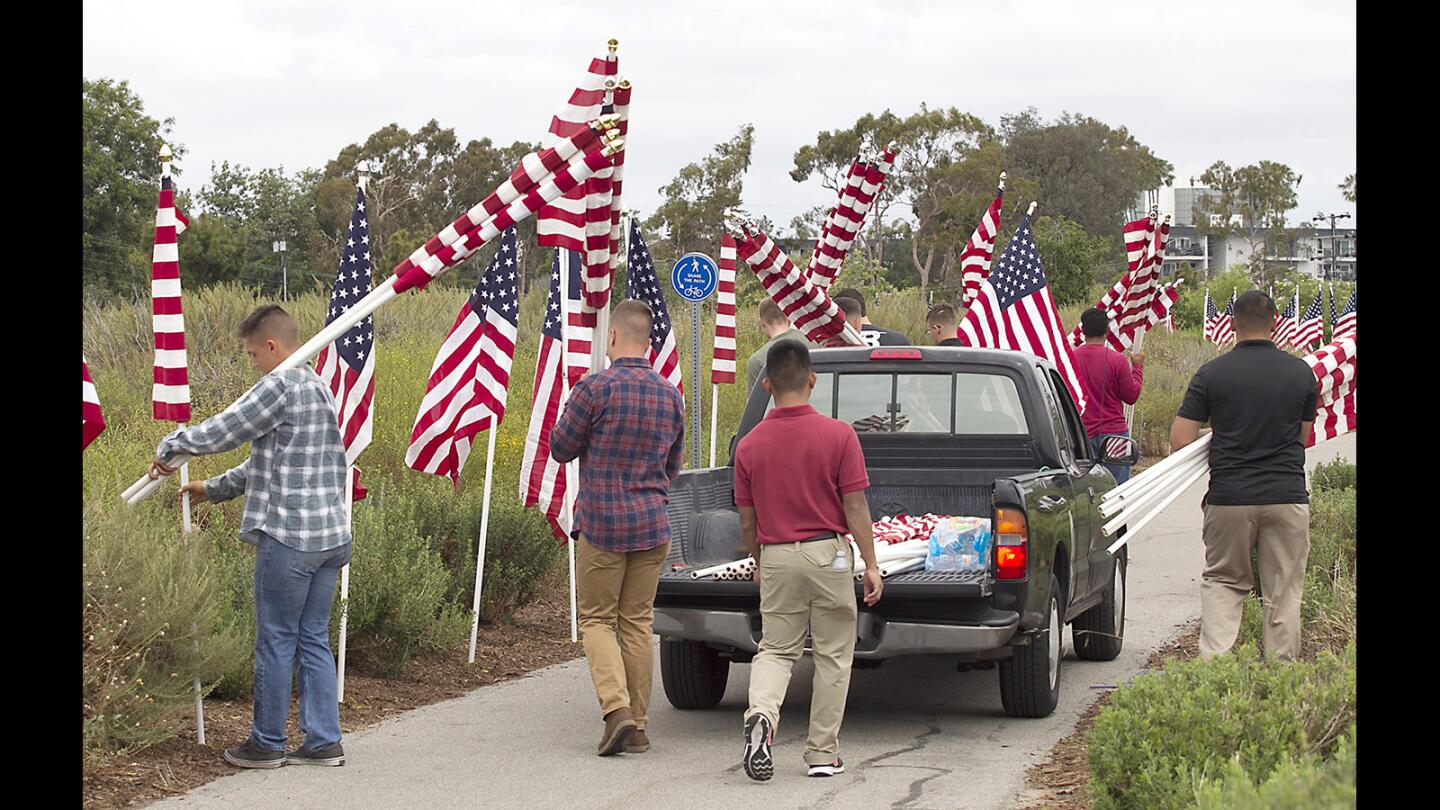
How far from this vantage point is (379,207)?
56781 mm

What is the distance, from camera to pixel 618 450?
8.05 m

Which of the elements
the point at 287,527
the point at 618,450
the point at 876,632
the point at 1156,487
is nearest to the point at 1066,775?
the point at 876,632

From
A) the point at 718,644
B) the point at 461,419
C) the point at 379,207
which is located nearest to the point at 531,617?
the point at 461,419

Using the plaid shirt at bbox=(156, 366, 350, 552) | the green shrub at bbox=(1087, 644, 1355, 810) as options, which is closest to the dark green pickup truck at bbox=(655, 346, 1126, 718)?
the green shrub at bbox=(1087, 644, 1355, 810)

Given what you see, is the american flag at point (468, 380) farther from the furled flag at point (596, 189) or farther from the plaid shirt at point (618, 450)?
the plaid shirt at point (618, 450)

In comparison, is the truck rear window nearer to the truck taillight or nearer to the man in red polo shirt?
the truck taillight

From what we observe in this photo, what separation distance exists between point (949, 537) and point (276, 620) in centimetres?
338

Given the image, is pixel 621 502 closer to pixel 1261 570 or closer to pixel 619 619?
pixel 619 619

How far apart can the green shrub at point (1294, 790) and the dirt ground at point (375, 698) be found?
4.51 m

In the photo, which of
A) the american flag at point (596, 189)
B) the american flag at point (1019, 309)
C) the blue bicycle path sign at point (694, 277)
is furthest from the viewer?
the american flag at point (1019, 309)

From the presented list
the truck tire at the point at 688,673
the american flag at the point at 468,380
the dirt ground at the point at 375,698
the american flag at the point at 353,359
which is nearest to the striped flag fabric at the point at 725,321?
the dirt ground at the point at 375,698

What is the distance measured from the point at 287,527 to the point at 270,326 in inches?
37.4

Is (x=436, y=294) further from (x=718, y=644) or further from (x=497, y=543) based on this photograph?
(x=718, y=644)

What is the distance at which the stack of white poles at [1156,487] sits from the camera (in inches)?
326
